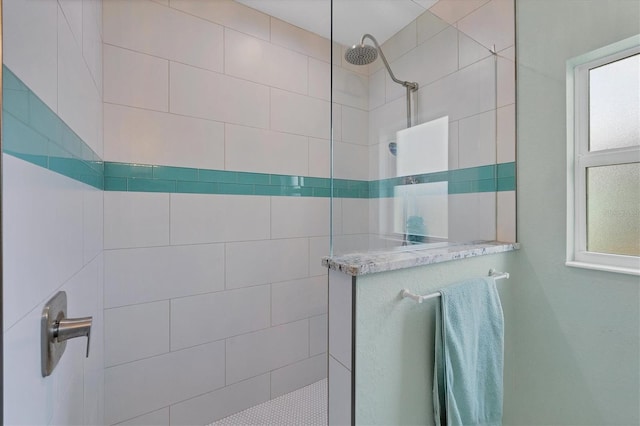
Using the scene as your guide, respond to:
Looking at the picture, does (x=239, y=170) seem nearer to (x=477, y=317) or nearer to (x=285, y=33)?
(x=285, y=33)

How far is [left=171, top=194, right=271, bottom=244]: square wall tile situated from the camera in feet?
5.01

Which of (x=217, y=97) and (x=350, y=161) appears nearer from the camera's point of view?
(x=350, y=161)

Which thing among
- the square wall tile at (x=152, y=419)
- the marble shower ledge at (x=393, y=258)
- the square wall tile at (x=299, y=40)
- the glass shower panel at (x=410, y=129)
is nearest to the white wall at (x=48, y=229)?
the square wall tile at (x=152, y=419)

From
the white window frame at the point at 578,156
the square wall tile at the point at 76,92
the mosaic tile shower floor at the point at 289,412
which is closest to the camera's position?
the square wall tile at the point at 76,92

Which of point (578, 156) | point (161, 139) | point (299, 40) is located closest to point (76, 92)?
point (161, 139)

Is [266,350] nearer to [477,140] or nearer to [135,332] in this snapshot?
[135,332]

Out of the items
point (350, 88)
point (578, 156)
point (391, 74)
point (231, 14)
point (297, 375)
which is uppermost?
point (231, 14)

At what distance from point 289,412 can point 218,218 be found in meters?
1.28

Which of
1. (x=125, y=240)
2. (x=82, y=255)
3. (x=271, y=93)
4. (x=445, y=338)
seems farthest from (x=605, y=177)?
(x=125, y=240)

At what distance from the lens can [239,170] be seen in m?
1.71

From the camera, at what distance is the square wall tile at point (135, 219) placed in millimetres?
1349

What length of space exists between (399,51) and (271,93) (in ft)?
2.83

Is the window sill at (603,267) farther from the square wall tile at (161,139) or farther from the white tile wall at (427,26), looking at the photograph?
the square wall tile at (161,139)

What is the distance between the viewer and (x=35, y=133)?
0.51 meters
